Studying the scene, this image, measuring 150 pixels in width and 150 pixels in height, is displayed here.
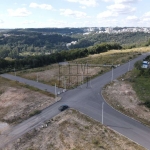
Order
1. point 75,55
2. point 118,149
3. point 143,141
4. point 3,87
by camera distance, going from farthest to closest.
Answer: point 75,55 → point 3,87 → point 143,141 → point 118,149

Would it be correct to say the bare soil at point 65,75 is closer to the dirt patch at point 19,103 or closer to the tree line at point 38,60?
the dirt patch at point 19,103

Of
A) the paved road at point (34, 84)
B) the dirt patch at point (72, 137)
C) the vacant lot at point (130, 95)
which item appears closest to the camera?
the dirt patch at point (72, 137)

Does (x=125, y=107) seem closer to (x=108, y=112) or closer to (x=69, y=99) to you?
(x=108, y=112)

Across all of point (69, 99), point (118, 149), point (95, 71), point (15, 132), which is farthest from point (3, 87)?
point (118, 149)

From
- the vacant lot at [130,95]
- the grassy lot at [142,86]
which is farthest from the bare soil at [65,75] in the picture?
the grassy lot at [142,86]

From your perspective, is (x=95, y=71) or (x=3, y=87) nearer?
(x=3, y=87)

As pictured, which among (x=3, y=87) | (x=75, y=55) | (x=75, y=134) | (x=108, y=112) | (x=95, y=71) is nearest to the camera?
(x=75, y=134)
